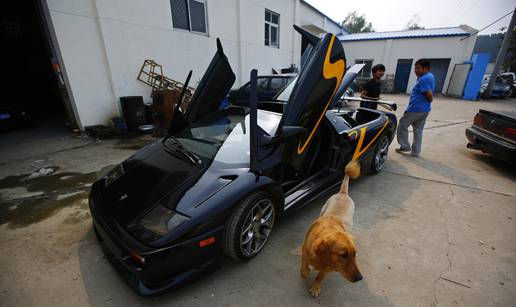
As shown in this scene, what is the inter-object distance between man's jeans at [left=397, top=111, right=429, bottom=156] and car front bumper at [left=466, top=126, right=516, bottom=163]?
83cm

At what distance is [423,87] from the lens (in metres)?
3.99

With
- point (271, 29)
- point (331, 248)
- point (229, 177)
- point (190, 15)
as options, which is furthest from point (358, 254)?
point (271, 29)

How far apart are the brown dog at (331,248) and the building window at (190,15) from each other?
24.2ft

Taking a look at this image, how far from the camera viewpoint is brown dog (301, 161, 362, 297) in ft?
4.60

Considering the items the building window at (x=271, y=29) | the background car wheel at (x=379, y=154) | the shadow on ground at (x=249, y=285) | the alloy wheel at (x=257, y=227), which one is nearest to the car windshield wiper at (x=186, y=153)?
the alloy wheel at (x=257, y=227)

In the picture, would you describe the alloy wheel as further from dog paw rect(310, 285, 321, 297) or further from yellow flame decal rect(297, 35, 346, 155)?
yellow flame decal rect(297, 35, 346, 155)

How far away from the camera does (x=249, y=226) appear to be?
187 cm

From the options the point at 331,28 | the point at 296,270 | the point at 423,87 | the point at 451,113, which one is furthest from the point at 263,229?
the point at 331,28

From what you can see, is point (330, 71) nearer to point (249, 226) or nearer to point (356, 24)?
point (249, 226)

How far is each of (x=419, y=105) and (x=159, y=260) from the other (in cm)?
470

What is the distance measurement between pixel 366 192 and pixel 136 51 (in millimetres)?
6376

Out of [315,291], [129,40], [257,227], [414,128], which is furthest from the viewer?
[129,40]

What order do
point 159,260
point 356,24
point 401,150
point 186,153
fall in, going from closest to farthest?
point 159,260
point 186,153
point 401,150
point 356,24

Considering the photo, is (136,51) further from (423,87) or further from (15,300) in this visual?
(423,87)
